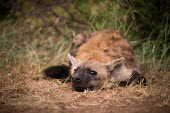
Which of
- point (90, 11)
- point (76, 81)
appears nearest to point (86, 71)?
point (76, 81)

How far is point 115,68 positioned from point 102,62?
23 cm

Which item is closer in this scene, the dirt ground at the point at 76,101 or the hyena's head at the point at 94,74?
the dirt ground at the point at 76,101

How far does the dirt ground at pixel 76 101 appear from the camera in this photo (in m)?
2.66

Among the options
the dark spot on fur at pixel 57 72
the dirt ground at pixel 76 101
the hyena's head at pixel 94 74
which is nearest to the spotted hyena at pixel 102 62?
the hyena's head at pixel 94 74

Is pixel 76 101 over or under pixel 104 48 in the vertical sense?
under

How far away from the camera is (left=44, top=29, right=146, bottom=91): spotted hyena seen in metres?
3.65

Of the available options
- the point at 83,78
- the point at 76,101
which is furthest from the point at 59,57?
the point at 76,101

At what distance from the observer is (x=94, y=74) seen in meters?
3.70

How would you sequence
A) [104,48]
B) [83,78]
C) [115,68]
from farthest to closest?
[104,48] → [115,68] → [83,78]

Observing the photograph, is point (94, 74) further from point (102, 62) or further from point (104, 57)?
point (104, 57)

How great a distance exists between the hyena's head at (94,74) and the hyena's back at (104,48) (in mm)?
187

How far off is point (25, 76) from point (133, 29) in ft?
9.36

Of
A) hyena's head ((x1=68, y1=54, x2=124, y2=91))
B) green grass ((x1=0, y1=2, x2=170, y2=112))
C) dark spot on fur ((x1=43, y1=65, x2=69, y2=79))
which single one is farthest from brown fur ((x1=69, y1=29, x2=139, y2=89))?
dark spot on fur ((x1=43, y1=65, x2=69, y2=79))

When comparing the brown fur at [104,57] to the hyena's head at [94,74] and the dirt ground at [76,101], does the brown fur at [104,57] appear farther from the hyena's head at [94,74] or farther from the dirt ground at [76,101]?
the dirt ground at [76,101]
